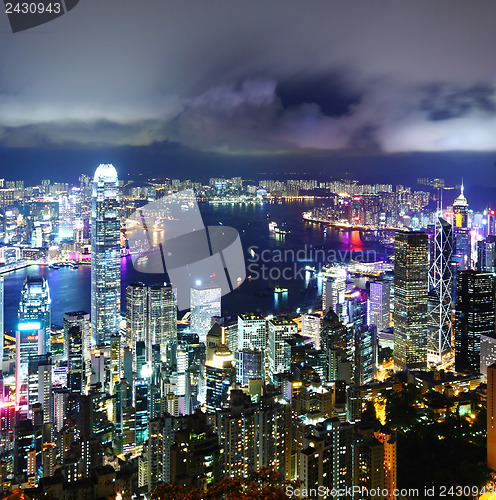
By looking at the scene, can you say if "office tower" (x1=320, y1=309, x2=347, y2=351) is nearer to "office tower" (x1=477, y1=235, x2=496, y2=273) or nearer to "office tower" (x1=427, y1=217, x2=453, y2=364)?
"office tower" (x1=427, y1=217, x2=453, y2=364)

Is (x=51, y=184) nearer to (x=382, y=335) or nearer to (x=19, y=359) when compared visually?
(x=19, y=359)

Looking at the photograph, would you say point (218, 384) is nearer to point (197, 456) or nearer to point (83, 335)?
point (197, 456)

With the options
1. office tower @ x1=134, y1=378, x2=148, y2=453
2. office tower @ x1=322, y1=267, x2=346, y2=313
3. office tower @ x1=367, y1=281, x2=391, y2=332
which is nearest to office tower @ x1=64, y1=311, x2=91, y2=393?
office tower @ x1=134, y1=378, x2=148, y2=453

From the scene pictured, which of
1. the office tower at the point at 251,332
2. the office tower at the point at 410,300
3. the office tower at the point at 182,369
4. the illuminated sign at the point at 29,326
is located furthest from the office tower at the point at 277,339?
the illuminated sign at the point at 29,326

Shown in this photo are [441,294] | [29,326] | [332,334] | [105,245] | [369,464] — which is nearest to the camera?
[369,464]

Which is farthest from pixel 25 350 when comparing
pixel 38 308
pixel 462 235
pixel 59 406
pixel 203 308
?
pixel 462 235

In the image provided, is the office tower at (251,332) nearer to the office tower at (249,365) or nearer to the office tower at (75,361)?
the office tower at (249,365)
